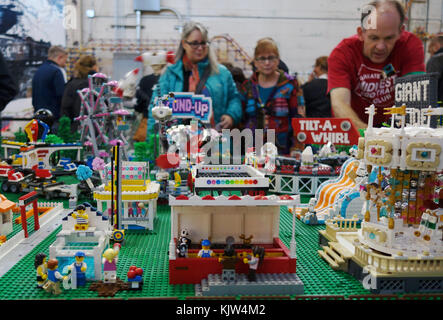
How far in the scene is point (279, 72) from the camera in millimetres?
7762

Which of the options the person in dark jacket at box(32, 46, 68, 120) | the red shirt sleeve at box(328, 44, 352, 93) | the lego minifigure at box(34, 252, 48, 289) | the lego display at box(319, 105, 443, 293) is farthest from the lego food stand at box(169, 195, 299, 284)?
Answer: the person in dark jacket at box(32, 46, 68, 120)

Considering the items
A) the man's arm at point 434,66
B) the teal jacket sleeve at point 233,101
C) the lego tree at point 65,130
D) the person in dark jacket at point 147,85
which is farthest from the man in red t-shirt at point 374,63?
the lego tree at point 65,130

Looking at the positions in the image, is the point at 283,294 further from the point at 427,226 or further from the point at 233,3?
the point at 233,3

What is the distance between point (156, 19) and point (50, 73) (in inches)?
111

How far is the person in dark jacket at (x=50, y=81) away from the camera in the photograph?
8.60 meters

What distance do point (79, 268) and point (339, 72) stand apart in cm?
478

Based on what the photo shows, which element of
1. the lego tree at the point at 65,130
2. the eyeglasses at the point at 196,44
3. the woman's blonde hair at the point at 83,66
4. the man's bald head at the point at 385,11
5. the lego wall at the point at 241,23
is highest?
the lego wall at the point at 241,23

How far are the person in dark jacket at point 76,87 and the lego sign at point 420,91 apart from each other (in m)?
6.28

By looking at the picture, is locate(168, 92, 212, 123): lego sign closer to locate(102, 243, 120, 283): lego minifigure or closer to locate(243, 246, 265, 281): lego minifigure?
locate(102, 243, 120, 283): lego minifigure

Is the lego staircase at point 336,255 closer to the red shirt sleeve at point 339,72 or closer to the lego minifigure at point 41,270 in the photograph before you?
the lego minifigure at point 41,270

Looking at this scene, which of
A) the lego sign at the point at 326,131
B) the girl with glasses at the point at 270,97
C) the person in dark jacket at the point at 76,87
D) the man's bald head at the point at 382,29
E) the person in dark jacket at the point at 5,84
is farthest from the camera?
the person in dark jacket at the point at 76,87

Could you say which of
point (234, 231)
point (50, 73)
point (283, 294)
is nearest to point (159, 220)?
point (234, 231)

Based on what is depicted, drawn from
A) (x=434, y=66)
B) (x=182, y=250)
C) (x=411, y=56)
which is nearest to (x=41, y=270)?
(x=182, y=250)

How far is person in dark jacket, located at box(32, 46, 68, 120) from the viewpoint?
28.2ft
